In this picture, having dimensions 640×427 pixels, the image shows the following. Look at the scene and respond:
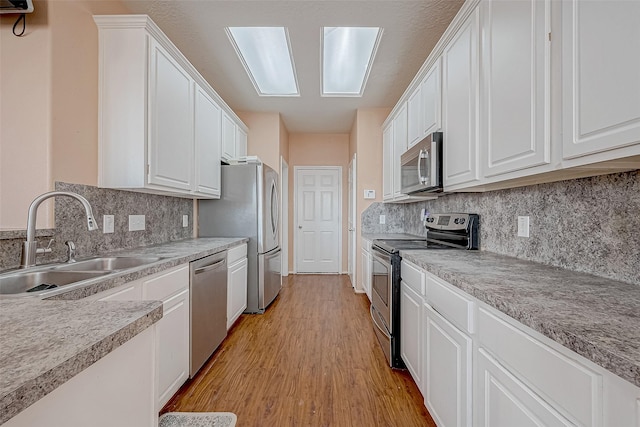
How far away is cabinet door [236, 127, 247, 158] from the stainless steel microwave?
7.62ft

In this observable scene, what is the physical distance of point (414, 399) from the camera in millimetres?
1880

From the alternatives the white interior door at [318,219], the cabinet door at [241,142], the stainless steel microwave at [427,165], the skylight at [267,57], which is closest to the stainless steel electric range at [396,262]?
the stainless steel microwave at [427,165]

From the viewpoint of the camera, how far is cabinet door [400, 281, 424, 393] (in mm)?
1789

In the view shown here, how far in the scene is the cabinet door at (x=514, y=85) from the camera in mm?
1146

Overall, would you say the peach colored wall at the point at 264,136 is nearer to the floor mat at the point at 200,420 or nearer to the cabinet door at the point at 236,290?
the cabinet door at the point at 236,290

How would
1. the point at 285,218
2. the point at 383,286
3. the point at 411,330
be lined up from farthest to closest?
the point at 285,218 < the point at 383,286 < the point at 411,330

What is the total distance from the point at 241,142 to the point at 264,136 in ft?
1.80

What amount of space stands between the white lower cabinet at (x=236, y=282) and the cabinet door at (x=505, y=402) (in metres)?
2.21

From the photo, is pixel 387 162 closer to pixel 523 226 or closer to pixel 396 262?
pixel 396 262

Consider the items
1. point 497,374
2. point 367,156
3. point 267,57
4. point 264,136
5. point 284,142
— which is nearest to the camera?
point 497,374

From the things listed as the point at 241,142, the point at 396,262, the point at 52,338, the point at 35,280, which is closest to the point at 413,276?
the point at 396,262

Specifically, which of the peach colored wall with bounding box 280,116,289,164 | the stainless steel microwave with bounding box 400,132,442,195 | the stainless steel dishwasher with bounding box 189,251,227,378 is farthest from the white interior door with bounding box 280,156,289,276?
the stainless steel microwave with bounding box 400,132,442,195

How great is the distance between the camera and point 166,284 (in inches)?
68.0

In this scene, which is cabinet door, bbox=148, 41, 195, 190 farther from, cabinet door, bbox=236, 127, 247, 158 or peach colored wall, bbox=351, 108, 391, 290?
peach colored wall, bbox=351, 108, 391, 290
